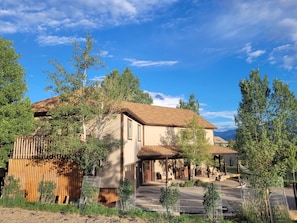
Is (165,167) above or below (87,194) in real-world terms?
above

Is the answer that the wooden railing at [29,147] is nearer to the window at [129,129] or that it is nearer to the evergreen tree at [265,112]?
the window at [129,129]

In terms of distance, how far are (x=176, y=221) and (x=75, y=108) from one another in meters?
7.65

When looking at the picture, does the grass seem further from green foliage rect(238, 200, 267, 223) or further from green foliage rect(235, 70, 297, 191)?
green foliage rect(235, 70, 297, 191)

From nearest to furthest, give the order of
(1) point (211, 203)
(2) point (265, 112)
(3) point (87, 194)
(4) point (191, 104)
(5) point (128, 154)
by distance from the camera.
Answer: (1) point (211, 203)
(3) point (87, 194)
(5) point (128, 154)
(2) point (265, 112)
(4) point (191, 104)

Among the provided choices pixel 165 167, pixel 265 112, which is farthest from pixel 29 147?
pixel 265 112

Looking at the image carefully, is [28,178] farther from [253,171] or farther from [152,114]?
[152,114]

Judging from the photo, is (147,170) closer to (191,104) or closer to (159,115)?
(159,115)

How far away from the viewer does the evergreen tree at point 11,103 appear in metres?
14.4

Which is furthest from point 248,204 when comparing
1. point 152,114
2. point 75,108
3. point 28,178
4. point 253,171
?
point 152,114

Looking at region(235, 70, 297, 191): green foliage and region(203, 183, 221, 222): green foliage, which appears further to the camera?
region(235, 70, 297, 191): green foliage

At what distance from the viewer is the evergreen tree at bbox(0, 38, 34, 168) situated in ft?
47.1

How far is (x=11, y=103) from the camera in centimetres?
1490

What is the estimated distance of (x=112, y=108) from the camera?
14359 mm

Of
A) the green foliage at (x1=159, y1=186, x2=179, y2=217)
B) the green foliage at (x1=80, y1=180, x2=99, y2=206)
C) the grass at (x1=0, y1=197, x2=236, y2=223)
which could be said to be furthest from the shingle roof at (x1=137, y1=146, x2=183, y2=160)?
the green foliage at (x1=159, y1=186, x2=179, y2=217)
